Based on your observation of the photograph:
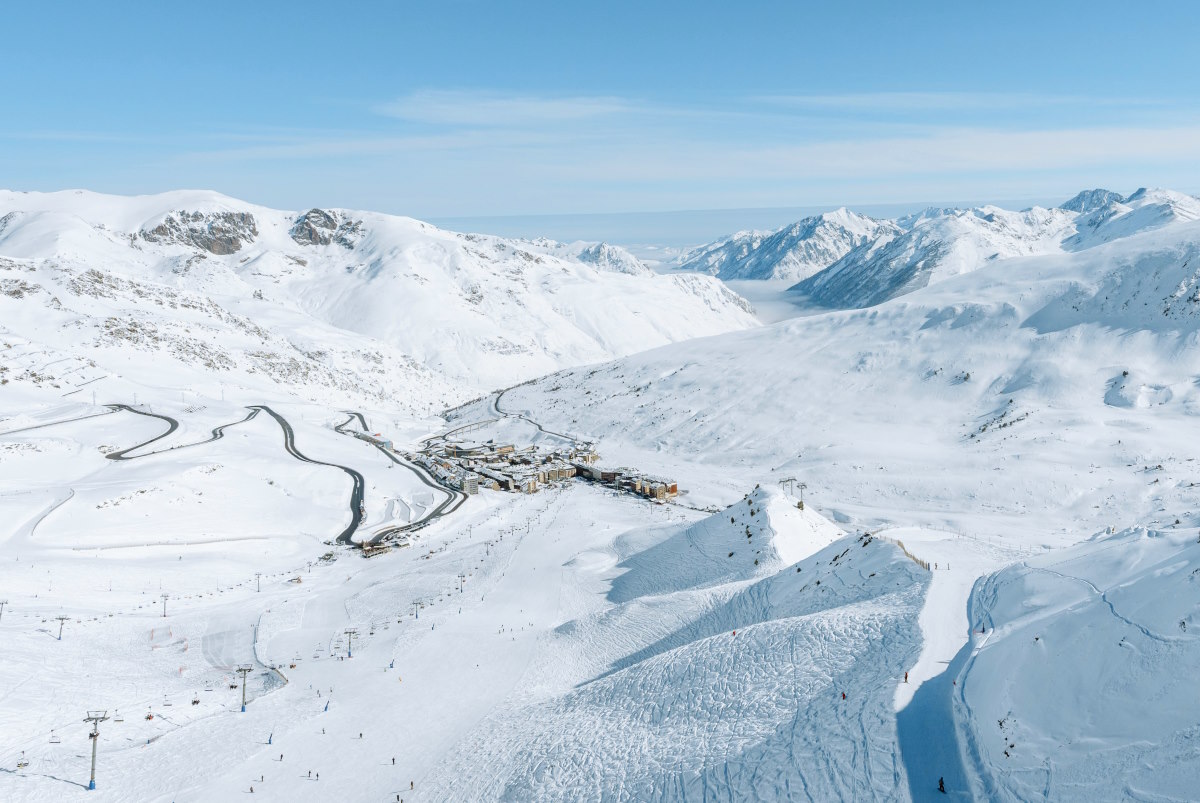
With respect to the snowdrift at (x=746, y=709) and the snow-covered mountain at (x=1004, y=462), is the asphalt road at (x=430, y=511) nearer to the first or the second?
the snow-covered mountain at (x=1004, y=462)

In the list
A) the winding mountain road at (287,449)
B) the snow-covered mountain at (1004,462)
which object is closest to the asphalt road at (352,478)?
the winding mountain road at (287,449)

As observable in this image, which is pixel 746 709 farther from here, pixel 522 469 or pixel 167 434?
pixel 167 434

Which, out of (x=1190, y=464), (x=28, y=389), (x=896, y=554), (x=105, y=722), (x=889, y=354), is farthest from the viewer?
(x=28, y=389)

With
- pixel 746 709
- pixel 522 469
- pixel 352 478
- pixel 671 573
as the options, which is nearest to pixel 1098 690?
pixel 746 709

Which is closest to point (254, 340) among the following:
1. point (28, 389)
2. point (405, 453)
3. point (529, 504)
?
point (28, 389)

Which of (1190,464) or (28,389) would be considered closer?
(1190,464)

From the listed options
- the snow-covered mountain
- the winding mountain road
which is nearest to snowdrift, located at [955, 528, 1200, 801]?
the snow-covered mountain

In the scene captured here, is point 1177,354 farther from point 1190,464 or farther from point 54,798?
point 54,798
